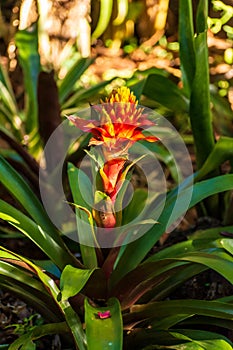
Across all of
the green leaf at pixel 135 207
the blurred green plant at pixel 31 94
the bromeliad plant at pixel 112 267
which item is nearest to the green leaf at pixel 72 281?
the bromeliad plant at pixel 112 267

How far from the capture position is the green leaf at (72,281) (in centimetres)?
111

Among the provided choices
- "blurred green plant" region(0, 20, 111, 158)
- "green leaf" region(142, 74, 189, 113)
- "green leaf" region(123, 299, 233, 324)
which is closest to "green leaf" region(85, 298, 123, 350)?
"green leaf" region(123, 299, 233, 324)

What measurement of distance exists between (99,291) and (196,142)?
2.22 ft

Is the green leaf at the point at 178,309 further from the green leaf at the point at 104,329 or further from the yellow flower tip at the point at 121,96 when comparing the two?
the yellow flower tip at the point at 121,96

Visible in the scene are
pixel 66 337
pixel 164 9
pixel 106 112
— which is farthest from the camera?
pixel 164 9

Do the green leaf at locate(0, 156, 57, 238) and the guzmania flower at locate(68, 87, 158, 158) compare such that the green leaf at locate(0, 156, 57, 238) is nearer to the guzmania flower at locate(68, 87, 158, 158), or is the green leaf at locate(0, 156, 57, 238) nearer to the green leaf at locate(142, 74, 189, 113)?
the guzmania flower at locate(68, 87, 158, 158)

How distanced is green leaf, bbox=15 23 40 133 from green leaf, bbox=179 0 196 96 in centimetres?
61

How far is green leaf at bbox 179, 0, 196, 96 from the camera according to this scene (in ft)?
5.93

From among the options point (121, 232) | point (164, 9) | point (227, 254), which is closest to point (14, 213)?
point (121, 232)

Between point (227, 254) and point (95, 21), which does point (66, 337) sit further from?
point (95, 21)

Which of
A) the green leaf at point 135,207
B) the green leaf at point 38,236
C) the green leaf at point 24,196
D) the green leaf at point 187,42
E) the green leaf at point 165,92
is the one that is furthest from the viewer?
the green leaf at point 165,92

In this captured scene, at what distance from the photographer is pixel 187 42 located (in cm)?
185

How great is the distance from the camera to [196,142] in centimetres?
184

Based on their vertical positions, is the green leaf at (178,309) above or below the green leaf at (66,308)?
below
